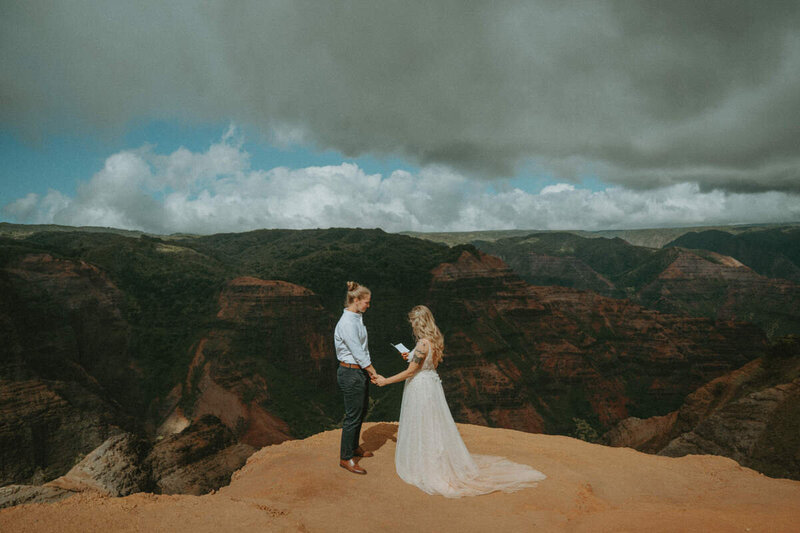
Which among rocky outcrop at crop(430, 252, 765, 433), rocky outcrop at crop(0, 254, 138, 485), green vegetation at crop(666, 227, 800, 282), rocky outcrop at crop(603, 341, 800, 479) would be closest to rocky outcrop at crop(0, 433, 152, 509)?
rocky outcrop at crop(603, 341, 800, 479)

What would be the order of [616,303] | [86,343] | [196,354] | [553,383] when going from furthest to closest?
[616,303]
[553,383]
[196,354]
[86,343]

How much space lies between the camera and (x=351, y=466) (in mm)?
5984

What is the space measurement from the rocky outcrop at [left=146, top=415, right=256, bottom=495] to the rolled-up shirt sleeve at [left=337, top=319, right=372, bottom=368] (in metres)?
7.36

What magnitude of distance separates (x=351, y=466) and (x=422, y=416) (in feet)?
4.84

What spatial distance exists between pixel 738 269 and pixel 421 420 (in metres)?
134

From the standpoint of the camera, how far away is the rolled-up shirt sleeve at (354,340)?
565cm

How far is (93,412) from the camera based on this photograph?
2803 cm

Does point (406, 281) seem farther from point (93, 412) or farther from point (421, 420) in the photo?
point (421, 420)

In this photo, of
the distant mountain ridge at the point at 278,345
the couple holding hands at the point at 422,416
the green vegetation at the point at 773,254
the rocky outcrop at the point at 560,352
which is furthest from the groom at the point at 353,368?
the green vegetation at the point at 773,254

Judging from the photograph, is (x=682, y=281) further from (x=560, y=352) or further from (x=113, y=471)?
(x=113, y=471)

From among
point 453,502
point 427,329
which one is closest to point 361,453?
point 453,502

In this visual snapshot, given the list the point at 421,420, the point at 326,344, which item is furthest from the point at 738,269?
the point at 421,420

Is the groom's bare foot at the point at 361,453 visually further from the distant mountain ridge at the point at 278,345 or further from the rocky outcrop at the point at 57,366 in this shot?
the rocky outcrop at the point at 57,366

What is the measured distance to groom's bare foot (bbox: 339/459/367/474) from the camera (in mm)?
5938
